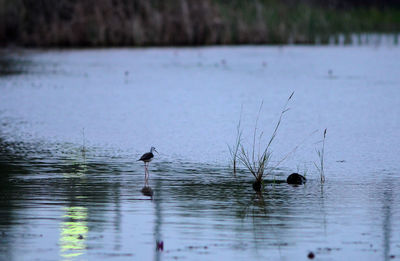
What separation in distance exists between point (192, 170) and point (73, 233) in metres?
4.46

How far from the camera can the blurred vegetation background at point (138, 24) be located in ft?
148

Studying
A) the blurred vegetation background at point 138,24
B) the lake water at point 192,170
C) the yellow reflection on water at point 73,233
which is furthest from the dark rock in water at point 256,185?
the blurred vegetation background at point 138,24

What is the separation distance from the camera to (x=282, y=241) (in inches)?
343

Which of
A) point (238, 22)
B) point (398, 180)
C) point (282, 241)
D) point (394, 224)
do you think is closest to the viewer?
point (282, 241)

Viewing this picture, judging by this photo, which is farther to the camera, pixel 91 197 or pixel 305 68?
pixel 305 68

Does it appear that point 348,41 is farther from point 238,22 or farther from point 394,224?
point 394,224

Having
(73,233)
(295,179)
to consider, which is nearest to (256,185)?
(295,179)

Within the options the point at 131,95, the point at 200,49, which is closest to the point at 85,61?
the point at 200,49

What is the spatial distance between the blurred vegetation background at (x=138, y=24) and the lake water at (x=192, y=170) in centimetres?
1423

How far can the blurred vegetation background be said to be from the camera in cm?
4519

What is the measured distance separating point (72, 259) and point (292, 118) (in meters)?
12.3

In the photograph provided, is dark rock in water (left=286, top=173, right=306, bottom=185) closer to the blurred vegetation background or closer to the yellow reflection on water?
the yellow reflection on water

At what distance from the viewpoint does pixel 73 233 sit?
898 cm

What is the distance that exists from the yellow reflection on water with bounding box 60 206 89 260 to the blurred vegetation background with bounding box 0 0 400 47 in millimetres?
35461
